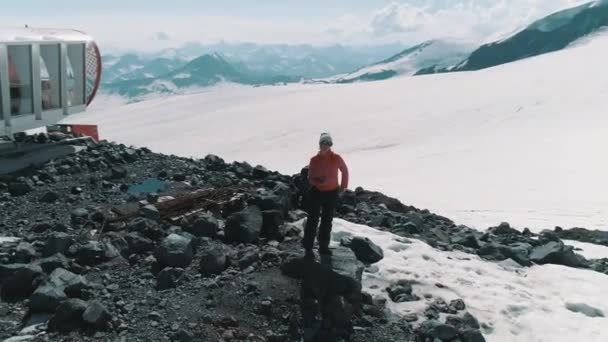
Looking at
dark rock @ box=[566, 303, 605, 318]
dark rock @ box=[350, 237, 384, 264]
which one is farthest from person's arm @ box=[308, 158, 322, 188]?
dark rock @ box=[566, 303, 605, 318]

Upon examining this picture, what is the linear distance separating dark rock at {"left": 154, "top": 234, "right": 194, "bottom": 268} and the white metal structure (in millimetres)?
8198

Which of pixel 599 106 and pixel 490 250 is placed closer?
pixel 490 250

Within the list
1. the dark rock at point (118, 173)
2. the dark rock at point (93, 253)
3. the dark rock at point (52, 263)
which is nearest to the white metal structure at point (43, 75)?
the dark rock at point (118, 173)

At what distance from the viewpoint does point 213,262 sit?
6.96 meters

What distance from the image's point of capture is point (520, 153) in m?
26.8

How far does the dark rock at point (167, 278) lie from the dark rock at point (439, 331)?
9.55 ft

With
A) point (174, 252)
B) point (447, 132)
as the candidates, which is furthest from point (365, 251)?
point (447, 132)

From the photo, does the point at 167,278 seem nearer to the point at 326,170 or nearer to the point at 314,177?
the point at 314,177

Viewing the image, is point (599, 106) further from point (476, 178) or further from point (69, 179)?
point (69, 179)

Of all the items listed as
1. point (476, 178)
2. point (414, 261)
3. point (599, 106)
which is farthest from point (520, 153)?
point (414, 261)

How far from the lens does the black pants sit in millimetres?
7285

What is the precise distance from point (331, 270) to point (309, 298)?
1.38 ft

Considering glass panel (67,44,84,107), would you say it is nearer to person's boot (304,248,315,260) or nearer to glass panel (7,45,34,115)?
glass panel (7,45,34,115)

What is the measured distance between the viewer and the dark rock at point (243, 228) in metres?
7.94
